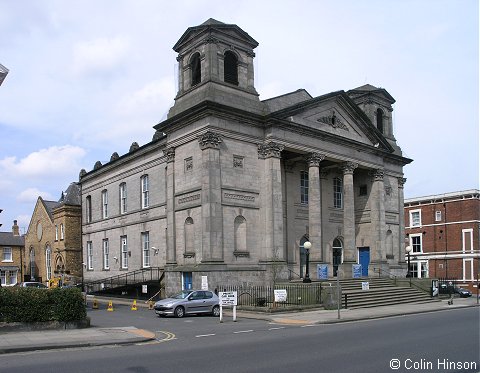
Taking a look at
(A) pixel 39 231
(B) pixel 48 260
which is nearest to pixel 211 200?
(B) pixel 48 260

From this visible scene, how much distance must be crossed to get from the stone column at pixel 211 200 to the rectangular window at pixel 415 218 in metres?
37.5

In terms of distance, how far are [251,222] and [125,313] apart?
9.64 m

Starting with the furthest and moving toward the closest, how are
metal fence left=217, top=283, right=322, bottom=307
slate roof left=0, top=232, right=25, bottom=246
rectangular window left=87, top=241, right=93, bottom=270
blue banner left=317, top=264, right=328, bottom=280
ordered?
slate roof left=0, top=232, right=25, bottom=246
rectangular window left=87, top=241, right=93, bottom=270
blue banner left=317, top=264, right=328, bottom=280
metal fence left=217, top=283, right=322, bottom=307

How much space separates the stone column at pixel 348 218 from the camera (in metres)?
39.1

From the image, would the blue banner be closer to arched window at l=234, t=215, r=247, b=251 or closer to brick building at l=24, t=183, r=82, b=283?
arched window at l=234, t=215, r=247, b=251

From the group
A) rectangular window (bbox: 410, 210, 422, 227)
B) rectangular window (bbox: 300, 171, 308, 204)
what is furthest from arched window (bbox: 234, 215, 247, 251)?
rectangular window (bbox: 410, 210, 422, 227)

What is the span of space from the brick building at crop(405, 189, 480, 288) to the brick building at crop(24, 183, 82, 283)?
36832 millimetres

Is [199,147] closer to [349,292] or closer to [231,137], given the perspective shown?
[231,137]

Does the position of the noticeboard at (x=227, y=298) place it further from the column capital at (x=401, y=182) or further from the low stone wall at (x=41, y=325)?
the column capital at (x=401, y=182)

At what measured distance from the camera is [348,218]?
39344mm

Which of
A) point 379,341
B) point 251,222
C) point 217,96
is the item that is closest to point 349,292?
point 251,222

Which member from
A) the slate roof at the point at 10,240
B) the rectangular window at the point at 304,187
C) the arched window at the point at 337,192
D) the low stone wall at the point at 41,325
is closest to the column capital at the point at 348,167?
the arched window at the point at 337,192

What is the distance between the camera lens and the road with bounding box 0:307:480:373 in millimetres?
12023

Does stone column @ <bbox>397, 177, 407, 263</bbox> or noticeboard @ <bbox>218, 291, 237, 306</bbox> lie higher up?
stone column @ <bbox>397, 177, 407, 263</bbox>
